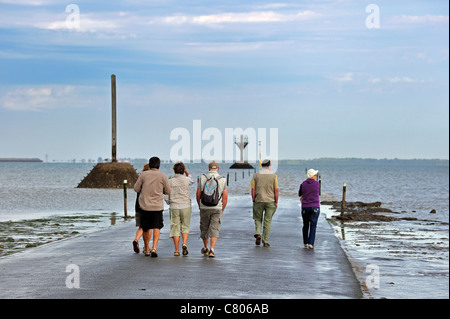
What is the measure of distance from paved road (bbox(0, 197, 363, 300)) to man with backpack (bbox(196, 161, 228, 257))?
0.60 meters

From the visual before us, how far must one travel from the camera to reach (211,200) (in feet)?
47.1

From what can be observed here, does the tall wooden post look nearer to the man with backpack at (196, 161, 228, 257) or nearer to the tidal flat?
the tidal flat

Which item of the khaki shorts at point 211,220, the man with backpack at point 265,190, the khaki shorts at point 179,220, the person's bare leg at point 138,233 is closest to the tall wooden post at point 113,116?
the man with backpack at point 265,190

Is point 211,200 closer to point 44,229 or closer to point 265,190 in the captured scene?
point 265,190

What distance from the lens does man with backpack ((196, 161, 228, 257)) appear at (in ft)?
47.0

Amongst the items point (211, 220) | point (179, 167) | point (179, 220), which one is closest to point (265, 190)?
point (211, 220)

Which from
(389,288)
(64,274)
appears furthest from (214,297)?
(389,288)

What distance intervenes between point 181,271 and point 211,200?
223cm

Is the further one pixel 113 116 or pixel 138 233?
pixel 113 116

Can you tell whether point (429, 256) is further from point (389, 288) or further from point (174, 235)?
point (174, 235)

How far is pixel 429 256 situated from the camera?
1919cm

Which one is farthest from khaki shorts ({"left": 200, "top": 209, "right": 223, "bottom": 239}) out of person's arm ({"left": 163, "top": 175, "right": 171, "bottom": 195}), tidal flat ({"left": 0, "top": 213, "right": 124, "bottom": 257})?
tidal flat ({"left": 0, "top": 213, "right": 124, "bottom": 257})

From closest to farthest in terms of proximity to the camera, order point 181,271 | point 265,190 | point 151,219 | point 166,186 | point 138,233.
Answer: point 181,271 → point 166,186 → point 151,219 → point 138,233 → point 265,190
